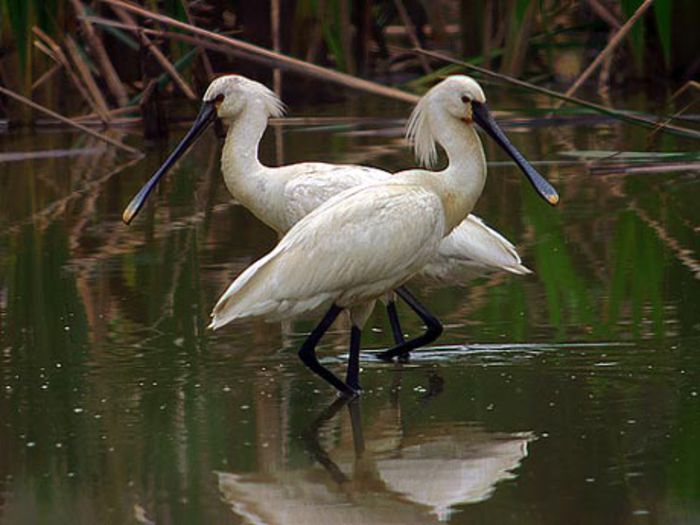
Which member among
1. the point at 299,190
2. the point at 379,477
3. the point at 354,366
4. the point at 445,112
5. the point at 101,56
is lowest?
the point at 379,477

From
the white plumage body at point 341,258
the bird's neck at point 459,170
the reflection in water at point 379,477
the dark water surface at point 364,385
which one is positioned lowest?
the reflection in water at point 379,477

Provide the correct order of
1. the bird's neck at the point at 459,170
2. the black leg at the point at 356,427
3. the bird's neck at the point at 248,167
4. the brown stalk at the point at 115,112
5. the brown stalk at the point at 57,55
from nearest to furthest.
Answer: the black leg at the point at 356,427 < the bird's neck at the point at 459,170 < the bird's neck at the point at 248,167 < the brown stalk at the point at 57,55 < the brown stalk at the point at 115,112

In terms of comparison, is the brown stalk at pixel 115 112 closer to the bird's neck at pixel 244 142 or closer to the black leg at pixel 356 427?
the bird's neck at pixel 244 142

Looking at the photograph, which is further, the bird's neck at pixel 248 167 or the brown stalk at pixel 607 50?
the brown stalk at pixel 607 50

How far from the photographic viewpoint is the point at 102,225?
1016cm

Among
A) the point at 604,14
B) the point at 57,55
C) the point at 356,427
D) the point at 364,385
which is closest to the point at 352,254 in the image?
the point at 364,385

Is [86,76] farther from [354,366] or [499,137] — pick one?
[354,366]

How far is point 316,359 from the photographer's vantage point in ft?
21.5

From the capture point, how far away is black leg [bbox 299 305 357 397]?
635 centimetres

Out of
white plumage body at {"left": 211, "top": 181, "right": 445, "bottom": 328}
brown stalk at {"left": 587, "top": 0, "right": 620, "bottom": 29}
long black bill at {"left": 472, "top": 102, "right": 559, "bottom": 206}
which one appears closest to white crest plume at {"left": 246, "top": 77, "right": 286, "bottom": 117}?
long black bill at {"left": 472, "top": 102, "right": 559, "bottom": 206}

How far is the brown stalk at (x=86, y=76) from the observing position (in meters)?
12.3

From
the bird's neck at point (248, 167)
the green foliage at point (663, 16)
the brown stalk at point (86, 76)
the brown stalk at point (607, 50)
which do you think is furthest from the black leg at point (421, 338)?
the brown stalk at point (86, 76)

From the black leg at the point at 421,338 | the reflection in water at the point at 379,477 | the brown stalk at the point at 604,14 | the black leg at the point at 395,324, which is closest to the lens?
the reflection in water at the point at 379,477

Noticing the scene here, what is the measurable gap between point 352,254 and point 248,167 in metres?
1.23
